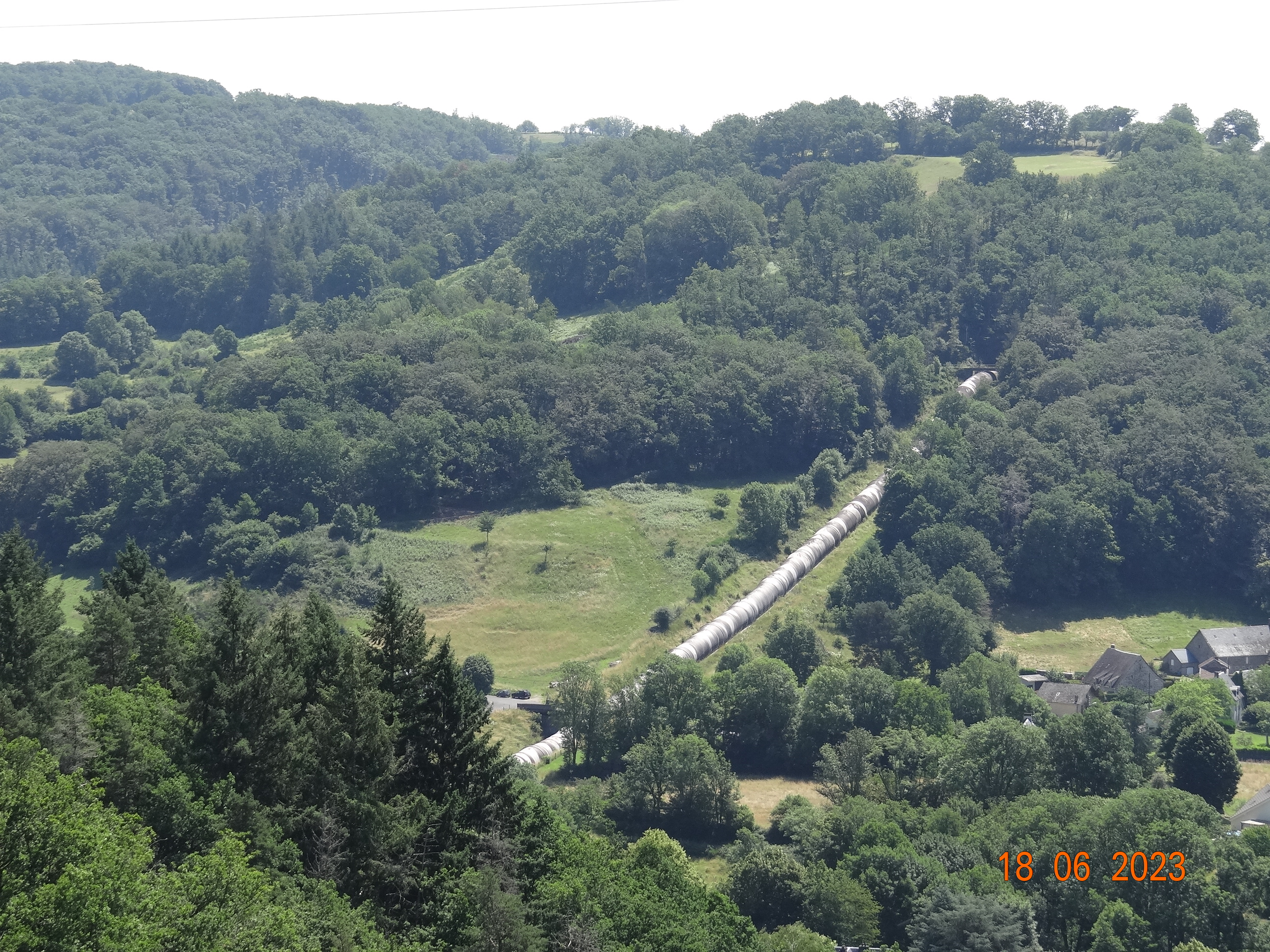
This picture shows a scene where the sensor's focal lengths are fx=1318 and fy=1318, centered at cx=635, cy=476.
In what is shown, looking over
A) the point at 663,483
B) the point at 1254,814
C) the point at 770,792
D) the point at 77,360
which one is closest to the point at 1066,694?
the point at 1254,814

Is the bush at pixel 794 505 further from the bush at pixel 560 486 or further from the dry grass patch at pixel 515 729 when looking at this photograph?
the dry grass patch at pixel 515 729

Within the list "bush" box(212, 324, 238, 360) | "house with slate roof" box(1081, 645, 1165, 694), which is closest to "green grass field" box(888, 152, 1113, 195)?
"bush" box(212, 324, 238, 360)

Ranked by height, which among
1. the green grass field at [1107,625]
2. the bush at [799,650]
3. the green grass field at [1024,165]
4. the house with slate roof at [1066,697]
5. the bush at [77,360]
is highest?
the green grass field at [1024,165]

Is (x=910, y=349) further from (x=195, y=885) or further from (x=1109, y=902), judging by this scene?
(x=195, y=885)

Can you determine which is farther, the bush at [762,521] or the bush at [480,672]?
the bush at [762,521]

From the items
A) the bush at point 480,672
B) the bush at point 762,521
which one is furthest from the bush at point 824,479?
the bush at point 480,672
